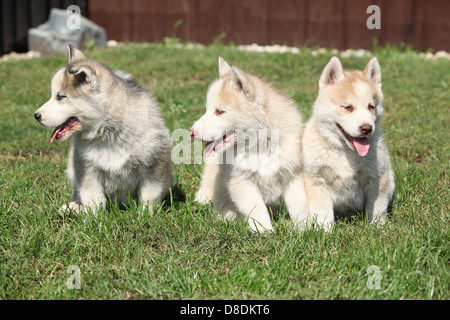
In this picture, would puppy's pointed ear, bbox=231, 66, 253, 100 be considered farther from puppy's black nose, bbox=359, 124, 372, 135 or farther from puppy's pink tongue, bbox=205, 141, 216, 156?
puppy's black nose, bbox=359, 124, 372, 135

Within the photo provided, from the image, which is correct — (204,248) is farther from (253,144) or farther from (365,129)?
(365,129)

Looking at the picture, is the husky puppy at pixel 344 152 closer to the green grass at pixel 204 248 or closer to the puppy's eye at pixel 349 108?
the puppy's eye at pixel 349 108

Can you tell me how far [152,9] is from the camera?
10961mm

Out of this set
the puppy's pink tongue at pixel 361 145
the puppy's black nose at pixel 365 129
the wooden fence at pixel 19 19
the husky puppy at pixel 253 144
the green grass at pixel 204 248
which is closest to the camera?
the green grass at pixel 204 248

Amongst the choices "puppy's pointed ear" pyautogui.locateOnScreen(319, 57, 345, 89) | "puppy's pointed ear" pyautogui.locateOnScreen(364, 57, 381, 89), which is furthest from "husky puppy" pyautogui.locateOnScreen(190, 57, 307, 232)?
"puppy's pointed ear" pyautogui.locateOnScreen(364, 57, 381, 89)

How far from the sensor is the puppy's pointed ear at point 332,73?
12.2ft

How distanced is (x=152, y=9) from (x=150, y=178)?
7978mm

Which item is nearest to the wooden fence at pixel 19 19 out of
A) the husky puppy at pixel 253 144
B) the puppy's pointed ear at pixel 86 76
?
the puppy's pointed ear at pixel 86 76

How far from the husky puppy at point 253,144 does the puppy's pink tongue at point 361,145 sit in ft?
1.43

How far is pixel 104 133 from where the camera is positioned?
3.75m

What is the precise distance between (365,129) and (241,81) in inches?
37.3

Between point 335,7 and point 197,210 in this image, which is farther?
point 335,7
